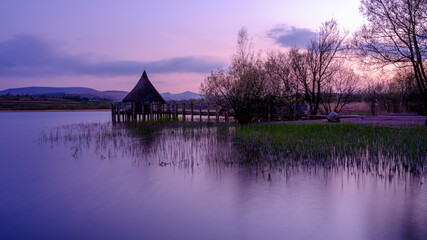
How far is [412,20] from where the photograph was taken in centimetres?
1872

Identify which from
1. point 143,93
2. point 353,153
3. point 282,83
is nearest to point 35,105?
point 143,93

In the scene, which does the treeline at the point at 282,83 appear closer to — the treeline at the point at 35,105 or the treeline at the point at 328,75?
the treeline at the point at 328,75

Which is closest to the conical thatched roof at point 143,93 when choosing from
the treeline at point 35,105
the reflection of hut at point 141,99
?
the reflection of hut at point 141,99

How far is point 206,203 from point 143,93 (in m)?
30.5

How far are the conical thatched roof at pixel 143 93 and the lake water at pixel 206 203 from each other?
977 inches

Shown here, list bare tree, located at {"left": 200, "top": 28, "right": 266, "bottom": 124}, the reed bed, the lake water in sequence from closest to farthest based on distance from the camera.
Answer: the lake water → the reed bed → bare tree, located at {"left": 200, "top": 28, "right": 266, "bottom": 124}

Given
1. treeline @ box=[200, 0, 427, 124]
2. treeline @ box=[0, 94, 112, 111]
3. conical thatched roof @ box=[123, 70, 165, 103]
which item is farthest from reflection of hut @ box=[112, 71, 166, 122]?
treeline @ box=[0, 94, 112, 111]

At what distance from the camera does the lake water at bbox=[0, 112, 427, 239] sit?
227 inches

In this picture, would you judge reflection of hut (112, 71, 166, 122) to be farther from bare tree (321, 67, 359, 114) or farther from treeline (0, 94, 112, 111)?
treeline (0, 94, 112, 111)

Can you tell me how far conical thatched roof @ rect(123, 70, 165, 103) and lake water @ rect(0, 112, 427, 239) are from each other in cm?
2483

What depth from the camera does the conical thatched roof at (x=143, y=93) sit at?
1415 inches

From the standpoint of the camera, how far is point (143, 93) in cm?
3616

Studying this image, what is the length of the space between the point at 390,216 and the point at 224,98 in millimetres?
18932

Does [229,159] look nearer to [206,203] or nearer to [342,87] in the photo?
[206,203]
